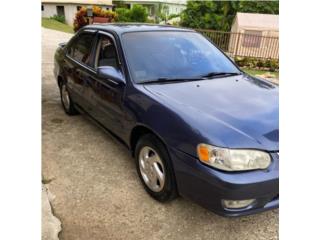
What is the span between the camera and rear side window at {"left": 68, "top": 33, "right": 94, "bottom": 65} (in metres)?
3.94

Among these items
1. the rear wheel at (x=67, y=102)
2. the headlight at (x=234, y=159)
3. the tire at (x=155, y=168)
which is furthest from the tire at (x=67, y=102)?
the headlight at (x=234, y=159)

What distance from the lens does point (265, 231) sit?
252 centimetres

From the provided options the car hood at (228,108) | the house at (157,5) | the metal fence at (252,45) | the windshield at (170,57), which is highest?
the house at (157,5)

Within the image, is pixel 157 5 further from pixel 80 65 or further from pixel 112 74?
pixel 112 74

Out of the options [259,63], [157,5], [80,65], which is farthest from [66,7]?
[80,65]

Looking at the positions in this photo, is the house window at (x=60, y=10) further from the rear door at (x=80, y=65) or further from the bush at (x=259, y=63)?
the rear door at (x=80, y=65)

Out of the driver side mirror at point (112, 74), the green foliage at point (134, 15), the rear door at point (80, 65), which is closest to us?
the driver side mirror at point (112, 74)

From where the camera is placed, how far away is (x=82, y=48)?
4.18 metres

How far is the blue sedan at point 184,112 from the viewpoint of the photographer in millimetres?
2115

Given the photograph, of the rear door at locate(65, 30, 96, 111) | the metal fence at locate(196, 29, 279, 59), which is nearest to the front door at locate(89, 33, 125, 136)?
the rear door at locate(65, 30, 96, 111)

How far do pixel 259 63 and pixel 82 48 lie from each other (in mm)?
9377

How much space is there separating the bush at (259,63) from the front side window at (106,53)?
30.2 feet

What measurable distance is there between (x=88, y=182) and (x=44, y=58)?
7.93 m

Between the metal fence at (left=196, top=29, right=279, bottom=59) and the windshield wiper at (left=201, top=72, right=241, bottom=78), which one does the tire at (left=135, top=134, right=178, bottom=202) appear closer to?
the windshield wiper at (left=201, top=72, right=241, bottom=78)
